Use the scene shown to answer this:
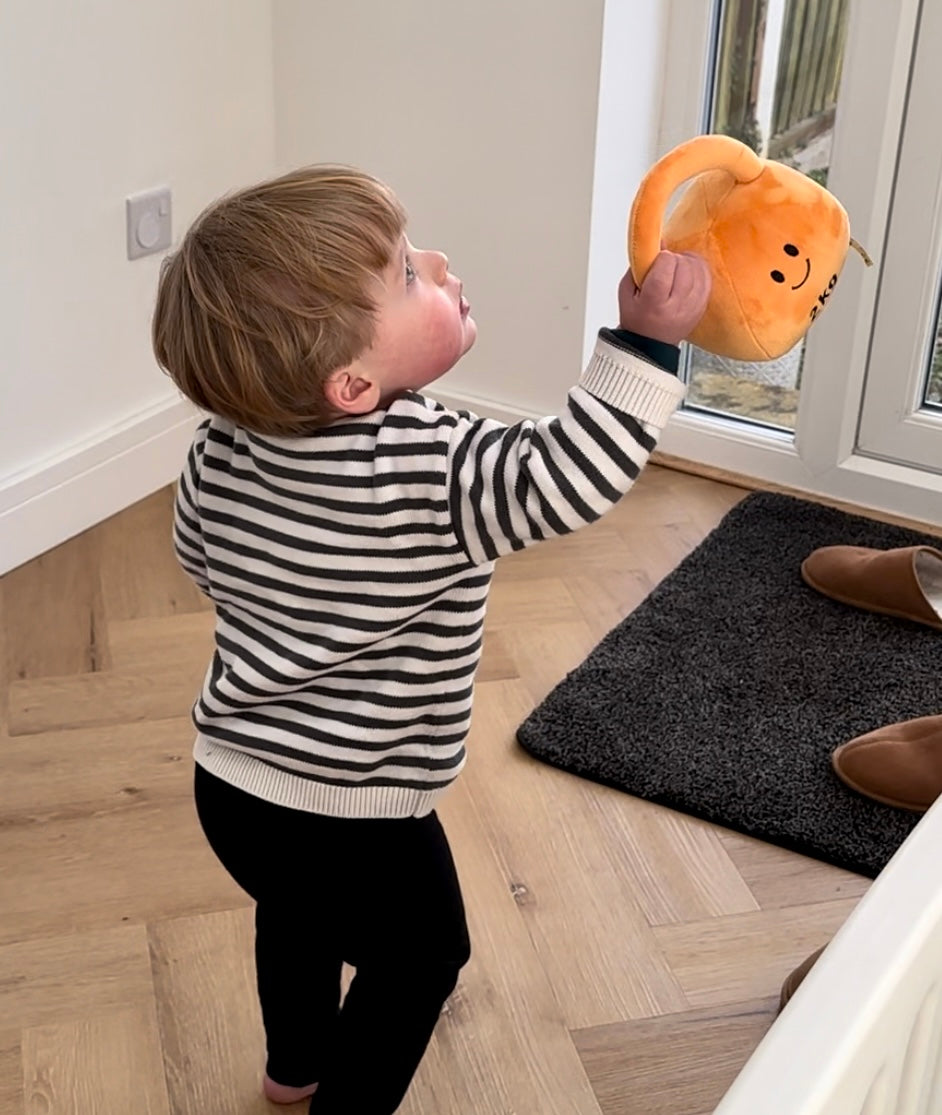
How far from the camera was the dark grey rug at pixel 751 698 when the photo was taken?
164 centimetres

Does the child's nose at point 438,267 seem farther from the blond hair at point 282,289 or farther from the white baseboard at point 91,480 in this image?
the white baseboard at point 91,480

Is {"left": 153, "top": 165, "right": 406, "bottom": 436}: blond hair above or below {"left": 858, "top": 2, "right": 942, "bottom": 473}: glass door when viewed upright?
above

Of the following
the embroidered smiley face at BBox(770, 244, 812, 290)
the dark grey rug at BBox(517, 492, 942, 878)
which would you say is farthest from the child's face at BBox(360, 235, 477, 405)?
the dark grey rug at BBox(517, 492, 942, 878)

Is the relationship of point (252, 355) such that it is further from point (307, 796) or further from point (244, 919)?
point (244, 919)

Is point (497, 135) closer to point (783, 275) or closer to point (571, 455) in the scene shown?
point (783, 275)

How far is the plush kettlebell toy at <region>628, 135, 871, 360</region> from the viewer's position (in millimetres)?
1069

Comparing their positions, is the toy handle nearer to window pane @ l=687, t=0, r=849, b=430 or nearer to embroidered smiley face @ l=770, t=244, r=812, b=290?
embroidered smiley face @ l=770, t=244, r=812, b=290

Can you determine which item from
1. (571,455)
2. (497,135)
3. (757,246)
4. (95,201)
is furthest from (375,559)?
(497,135)

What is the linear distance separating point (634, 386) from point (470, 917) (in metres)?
0.74

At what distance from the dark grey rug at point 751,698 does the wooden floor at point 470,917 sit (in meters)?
0.04

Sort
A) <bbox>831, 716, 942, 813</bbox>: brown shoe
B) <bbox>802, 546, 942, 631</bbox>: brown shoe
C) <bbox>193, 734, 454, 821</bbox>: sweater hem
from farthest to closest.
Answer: <bbox>802, 546, 942, 631</bbox>: brown shoe
<bbox>831, 716, 942, 813</bbox>: brown shoe
<bbox>193, 734, 454, 821</bbox>: sweater hem

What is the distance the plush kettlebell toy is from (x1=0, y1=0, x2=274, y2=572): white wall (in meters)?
1.16

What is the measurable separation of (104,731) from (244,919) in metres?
0.38

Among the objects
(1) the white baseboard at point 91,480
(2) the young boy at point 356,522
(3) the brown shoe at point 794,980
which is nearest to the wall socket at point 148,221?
(1) the white baseboard at point 91,480
